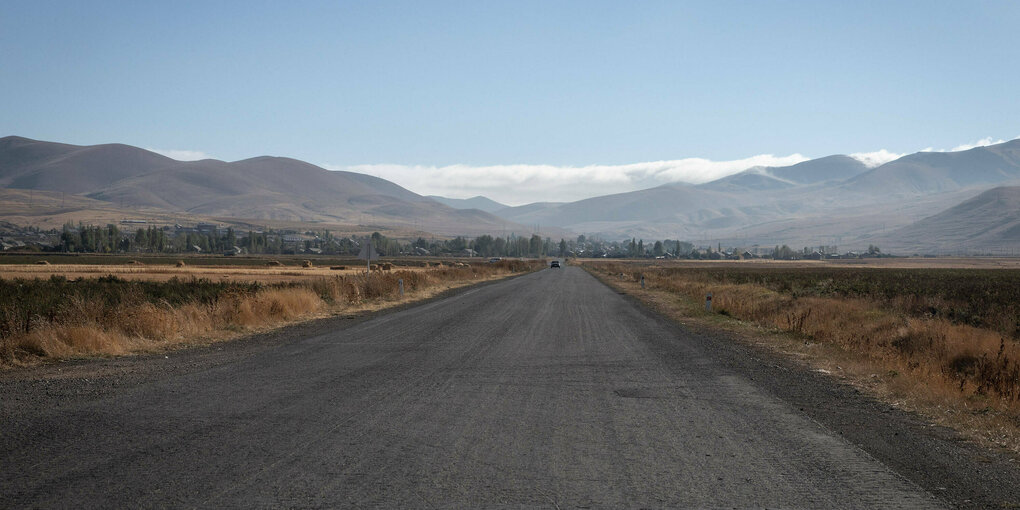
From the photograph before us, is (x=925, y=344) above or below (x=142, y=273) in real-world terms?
above

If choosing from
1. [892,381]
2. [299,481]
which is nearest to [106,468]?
[299,481]

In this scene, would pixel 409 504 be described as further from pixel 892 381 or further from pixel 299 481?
pixel 892 381

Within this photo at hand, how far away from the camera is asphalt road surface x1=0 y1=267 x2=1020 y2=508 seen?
573cm

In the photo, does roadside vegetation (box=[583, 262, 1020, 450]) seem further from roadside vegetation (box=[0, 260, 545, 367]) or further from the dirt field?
the dirt field

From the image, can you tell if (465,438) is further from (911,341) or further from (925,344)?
(911,341)

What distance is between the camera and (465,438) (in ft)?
24.3

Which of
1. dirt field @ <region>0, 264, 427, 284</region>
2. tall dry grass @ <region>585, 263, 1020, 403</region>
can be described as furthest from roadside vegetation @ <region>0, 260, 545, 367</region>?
dirt field @ <region>0, 264, 427, 284</region>

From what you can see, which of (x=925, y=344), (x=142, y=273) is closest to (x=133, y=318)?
(x=925, y=344)

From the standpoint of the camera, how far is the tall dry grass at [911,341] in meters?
11.5

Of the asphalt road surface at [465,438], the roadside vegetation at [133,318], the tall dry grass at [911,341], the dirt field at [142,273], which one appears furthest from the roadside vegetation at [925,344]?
the dirt field at [142,273]

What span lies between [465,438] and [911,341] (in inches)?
532

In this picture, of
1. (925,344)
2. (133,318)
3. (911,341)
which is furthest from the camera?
(911,341)

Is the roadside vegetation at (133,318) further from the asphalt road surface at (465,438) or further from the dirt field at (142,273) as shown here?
the dirt field at (142,273)

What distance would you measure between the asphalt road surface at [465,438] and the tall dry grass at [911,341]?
2.14 meters
